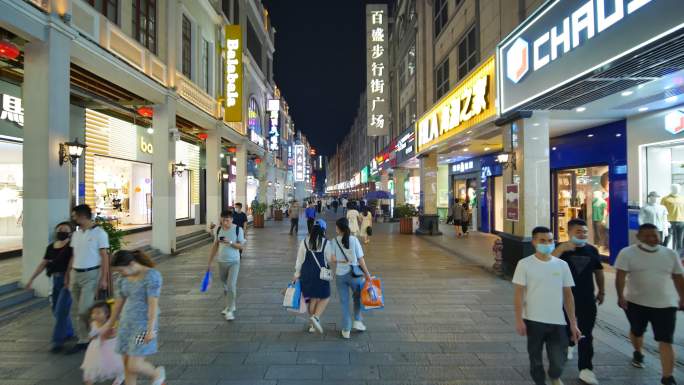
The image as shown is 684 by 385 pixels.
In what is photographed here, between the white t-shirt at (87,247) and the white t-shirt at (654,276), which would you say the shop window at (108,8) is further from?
the white t-shirt at (654,276)

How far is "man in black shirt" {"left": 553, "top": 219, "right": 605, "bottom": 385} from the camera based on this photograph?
4215 mm

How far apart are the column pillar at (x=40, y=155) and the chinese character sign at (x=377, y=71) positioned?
20.6 meters

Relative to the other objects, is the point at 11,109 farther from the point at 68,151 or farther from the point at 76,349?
the point at 76,349

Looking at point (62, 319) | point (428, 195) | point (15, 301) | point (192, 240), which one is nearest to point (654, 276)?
point (62, 319)

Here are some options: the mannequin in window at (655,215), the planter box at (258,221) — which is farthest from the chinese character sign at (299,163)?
the mannequin in window at (655,215)

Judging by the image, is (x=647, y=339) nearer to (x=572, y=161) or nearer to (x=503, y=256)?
(x=503, y=256)

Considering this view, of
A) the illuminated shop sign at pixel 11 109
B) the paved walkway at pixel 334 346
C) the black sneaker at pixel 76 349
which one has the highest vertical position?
the illuminated shop sign at pixel 11 109

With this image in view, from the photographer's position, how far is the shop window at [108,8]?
985 cm

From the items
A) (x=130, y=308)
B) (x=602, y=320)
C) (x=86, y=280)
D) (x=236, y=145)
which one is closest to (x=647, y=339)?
(x=602, y=320)

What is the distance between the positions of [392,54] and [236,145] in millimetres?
15027

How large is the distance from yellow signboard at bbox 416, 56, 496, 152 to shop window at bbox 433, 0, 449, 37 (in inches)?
159

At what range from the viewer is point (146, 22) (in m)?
12.3

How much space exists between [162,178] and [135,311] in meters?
10.1

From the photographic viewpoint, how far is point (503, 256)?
32.1 feet
